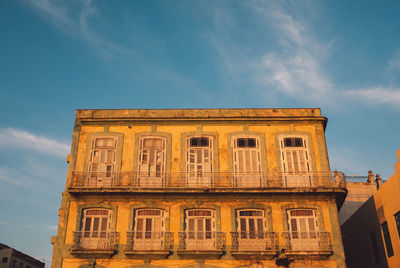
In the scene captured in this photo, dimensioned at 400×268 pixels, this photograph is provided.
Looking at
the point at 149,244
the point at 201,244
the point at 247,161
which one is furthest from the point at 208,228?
the point at 247,161

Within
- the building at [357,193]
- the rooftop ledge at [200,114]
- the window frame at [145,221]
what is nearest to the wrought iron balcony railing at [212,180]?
the window frame at [145,221]

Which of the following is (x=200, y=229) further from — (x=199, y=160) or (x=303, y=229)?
(x=303, y=229)

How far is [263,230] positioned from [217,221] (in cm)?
230

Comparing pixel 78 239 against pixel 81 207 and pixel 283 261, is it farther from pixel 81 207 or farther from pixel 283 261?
pixel 283 261

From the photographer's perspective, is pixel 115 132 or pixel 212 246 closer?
pixel 212 246

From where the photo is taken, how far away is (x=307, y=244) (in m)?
20.0

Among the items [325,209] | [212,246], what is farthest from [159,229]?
[325,209]

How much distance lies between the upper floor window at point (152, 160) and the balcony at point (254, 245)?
4.95 meters

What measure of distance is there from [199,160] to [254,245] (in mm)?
5285

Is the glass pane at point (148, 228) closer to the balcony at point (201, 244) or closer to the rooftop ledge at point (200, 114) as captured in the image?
the balcony at point (201, 244)

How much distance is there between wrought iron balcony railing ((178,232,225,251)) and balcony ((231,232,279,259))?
2.20 ft

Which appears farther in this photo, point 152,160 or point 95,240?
point 152,160

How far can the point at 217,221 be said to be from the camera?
20609mm

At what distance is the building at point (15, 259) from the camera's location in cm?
4925
